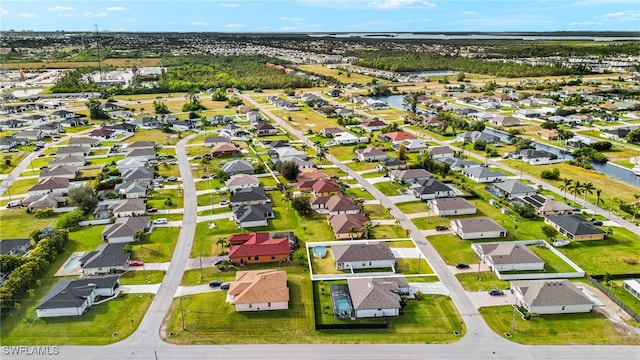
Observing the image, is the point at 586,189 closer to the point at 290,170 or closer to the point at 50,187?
the point at 290,170

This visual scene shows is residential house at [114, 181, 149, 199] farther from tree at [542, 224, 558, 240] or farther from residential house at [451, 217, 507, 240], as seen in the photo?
tree at [542, 224, 558, 240]

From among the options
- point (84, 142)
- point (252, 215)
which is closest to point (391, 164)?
point (252, 215)

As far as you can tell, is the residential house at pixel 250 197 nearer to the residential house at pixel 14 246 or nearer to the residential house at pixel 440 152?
the residential house at pixel 14 246

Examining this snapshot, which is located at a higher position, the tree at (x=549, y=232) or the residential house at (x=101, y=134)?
the residential house at (x=101, y=134)

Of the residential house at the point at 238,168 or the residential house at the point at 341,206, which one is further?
the residential house at the point at 238,168

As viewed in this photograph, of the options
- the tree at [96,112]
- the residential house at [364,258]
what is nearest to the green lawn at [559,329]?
the residential house at [364,258]

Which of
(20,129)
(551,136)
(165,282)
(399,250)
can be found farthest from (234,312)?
(20,129)
